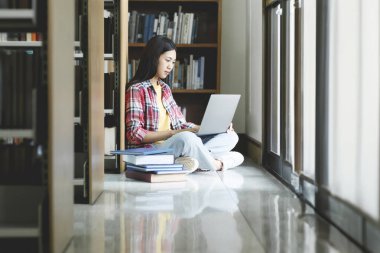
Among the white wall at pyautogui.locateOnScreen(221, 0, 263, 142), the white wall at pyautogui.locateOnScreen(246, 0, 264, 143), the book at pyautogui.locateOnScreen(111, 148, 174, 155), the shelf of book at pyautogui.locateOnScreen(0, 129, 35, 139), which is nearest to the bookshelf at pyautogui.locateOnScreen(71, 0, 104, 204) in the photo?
the book at pyautogui.locateOnScreen(111, 148, 174, 155)

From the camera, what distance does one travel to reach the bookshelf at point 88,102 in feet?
8.78

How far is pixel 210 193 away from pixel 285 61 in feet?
3.28

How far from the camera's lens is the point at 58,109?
6.11 ft

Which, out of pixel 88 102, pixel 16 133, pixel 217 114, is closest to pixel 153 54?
pixel 217 114

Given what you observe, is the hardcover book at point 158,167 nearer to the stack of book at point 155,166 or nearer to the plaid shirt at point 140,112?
the stack of book at point 155,166

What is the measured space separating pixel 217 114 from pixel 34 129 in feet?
7.88

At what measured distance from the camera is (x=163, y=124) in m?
4.28

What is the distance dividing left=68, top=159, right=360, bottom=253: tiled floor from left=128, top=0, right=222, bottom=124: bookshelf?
173 cm

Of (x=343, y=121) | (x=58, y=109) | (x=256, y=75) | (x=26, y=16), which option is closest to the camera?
(x=26, y=16)

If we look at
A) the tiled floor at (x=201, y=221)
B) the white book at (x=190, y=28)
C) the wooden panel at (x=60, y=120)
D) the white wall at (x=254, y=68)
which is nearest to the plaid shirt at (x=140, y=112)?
the tiled floor at (x=201, y=221)

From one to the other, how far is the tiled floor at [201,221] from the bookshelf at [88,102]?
12 cm

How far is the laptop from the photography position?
3.91 meters

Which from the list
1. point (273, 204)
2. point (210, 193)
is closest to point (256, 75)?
point (210, 193)

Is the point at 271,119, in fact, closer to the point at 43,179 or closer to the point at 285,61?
the point at 285,61
